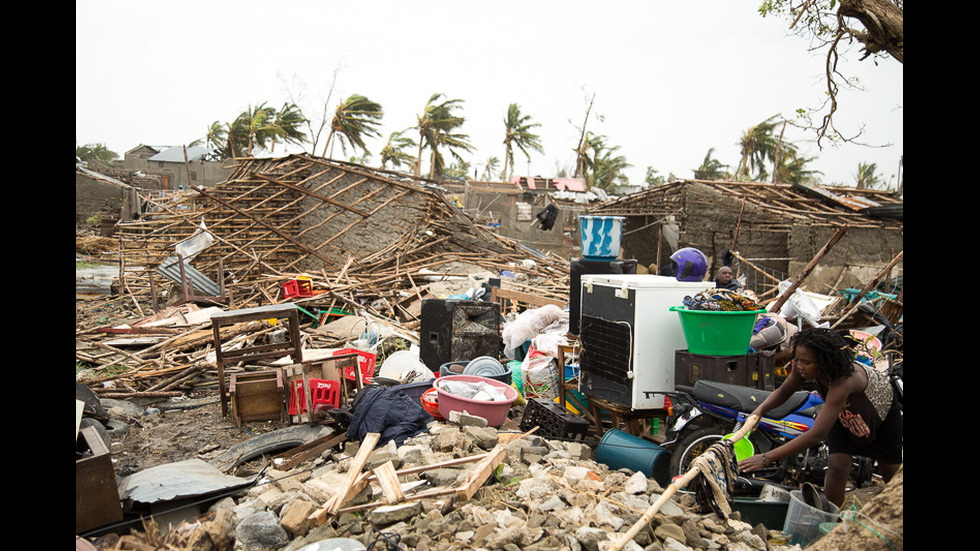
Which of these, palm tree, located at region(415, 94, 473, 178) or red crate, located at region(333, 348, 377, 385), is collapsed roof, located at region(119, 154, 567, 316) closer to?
red crate, located at region(333, 348, 377, 385)

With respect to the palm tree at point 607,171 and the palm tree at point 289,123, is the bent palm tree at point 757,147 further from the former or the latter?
the palm tree at point 289,123

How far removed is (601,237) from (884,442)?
364 cm

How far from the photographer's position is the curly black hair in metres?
3.94

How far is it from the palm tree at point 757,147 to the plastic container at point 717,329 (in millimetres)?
42912

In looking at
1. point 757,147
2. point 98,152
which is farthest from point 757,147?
point 98,152

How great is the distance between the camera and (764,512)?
4.36 metres

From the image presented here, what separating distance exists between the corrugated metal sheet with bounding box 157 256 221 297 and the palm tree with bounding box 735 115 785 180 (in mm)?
38478

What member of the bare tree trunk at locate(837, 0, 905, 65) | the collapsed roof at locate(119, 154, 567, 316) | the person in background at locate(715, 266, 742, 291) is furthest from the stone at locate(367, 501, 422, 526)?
the collapsed roof at locate(119, 154, 567, 316)
